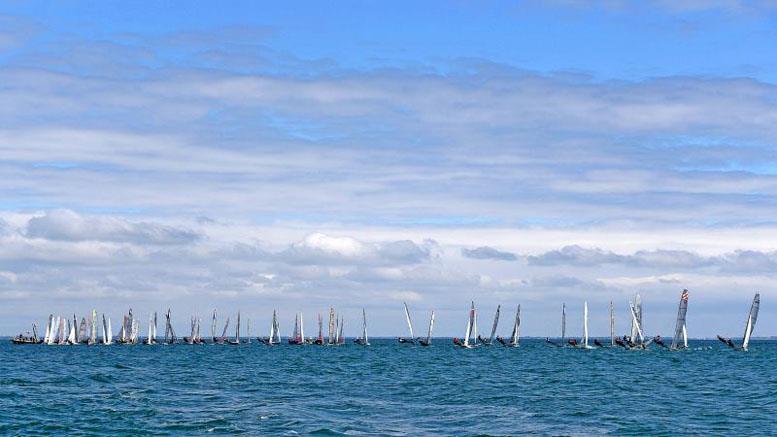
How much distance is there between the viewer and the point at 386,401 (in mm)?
75875

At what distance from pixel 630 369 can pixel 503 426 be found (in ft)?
214

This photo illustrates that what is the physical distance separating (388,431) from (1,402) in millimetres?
33487

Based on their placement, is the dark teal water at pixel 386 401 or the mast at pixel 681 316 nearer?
the dark teal water at pixel 386 401

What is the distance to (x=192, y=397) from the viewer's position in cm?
Result: 7856

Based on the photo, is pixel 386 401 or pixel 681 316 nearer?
pixel 386 401

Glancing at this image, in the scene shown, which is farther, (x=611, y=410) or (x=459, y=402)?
(x=459, y=402)

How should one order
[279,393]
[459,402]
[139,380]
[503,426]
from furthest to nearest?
[139,380], [279,393], [459,402], [503,426]

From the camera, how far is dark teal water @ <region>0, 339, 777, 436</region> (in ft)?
196

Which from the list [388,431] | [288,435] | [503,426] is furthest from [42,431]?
[503,426]

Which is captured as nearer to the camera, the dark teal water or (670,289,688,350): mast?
the dark teal water

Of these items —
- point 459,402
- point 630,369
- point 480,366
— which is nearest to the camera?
point 459,402

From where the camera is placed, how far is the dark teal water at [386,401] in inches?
2350

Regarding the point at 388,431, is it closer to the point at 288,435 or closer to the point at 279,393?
A: the point at 288,435

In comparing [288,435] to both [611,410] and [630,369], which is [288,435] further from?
[630,369]
